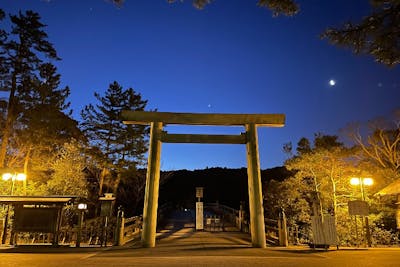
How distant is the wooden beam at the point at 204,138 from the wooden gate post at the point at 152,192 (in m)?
0.41

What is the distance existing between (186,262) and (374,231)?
13.1 m

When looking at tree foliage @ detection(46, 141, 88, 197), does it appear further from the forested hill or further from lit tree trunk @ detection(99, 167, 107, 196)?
the forested hill

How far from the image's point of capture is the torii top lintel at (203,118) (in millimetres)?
11289

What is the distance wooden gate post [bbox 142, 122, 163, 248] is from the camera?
9.97 meters

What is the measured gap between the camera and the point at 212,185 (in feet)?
166

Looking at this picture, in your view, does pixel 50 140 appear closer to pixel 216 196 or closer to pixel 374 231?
pixel 374 231

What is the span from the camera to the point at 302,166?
1706 centimetres

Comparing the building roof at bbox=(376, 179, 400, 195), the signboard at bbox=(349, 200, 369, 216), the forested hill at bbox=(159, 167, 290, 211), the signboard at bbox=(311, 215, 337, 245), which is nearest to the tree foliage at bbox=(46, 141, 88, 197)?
the signboard at bbox=(311, 215, 337, 245)

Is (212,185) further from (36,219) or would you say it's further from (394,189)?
(36,219)

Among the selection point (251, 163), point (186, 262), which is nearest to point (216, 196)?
point (251, 163)

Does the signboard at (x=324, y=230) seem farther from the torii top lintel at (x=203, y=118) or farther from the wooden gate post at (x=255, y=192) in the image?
the torii top lintel at (x=203, y=118)

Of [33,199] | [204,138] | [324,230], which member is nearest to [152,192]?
[204,138]

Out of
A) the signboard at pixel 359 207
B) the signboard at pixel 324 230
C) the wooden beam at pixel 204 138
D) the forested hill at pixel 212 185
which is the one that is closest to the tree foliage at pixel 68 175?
the wooden beam at pixel 204 138

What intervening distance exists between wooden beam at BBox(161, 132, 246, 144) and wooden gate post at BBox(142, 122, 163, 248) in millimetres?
410
